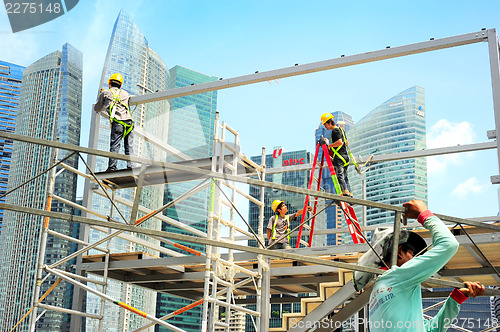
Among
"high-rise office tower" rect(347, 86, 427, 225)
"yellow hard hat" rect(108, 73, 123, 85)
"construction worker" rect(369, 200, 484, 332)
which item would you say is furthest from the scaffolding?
"high-rise office tower" rect(347, 86, 427, 225)

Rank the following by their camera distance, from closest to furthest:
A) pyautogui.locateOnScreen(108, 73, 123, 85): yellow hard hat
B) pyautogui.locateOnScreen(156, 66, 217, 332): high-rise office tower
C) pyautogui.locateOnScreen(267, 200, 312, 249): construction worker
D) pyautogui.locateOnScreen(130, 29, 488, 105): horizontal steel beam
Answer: pyautogui.locateOnScreen(156, 66, 217, 332): high-rise office tower, pyautogui.locateOnScreen(130, 29, 488, 105): horizontal steel beam, pyautogui.locateOnScreen(108, 73, 123, 85): yellow hard hat, pyautogui.locateOnScreen(267, 200, 312, 249): construction worker

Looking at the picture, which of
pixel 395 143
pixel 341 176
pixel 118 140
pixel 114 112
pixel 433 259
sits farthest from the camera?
pixel 395 143

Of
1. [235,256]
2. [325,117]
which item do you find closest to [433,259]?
[235,256]

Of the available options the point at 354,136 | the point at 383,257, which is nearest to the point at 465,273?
the point at 383,257

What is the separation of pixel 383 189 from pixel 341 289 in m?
156

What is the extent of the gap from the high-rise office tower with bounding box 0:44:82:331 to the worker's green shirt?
116406mm

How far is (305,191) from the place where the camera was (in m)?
5.88

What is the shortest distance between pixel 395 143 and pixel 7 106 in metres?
108

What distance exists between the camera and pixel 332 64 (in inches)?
409

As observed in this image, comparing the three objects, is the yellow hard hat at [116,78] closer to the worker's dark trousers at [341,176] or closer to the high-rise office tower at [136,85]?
the high-rise office tower at [136,85]

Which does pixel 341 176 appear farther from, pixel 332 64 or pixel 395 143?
pixel 395 143

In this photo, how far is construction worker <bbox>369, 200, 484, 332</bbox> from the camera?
3.74 meters

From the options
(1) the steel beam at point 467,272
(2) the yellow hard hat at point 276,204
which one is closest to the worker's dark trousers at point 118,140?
(2) the yellow hard hat at point 276,204

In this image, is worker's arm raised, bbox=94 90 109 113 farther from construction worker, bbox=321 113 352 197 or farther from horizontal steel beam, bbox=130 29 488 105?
construction worker, bbox=321 113 352 197
